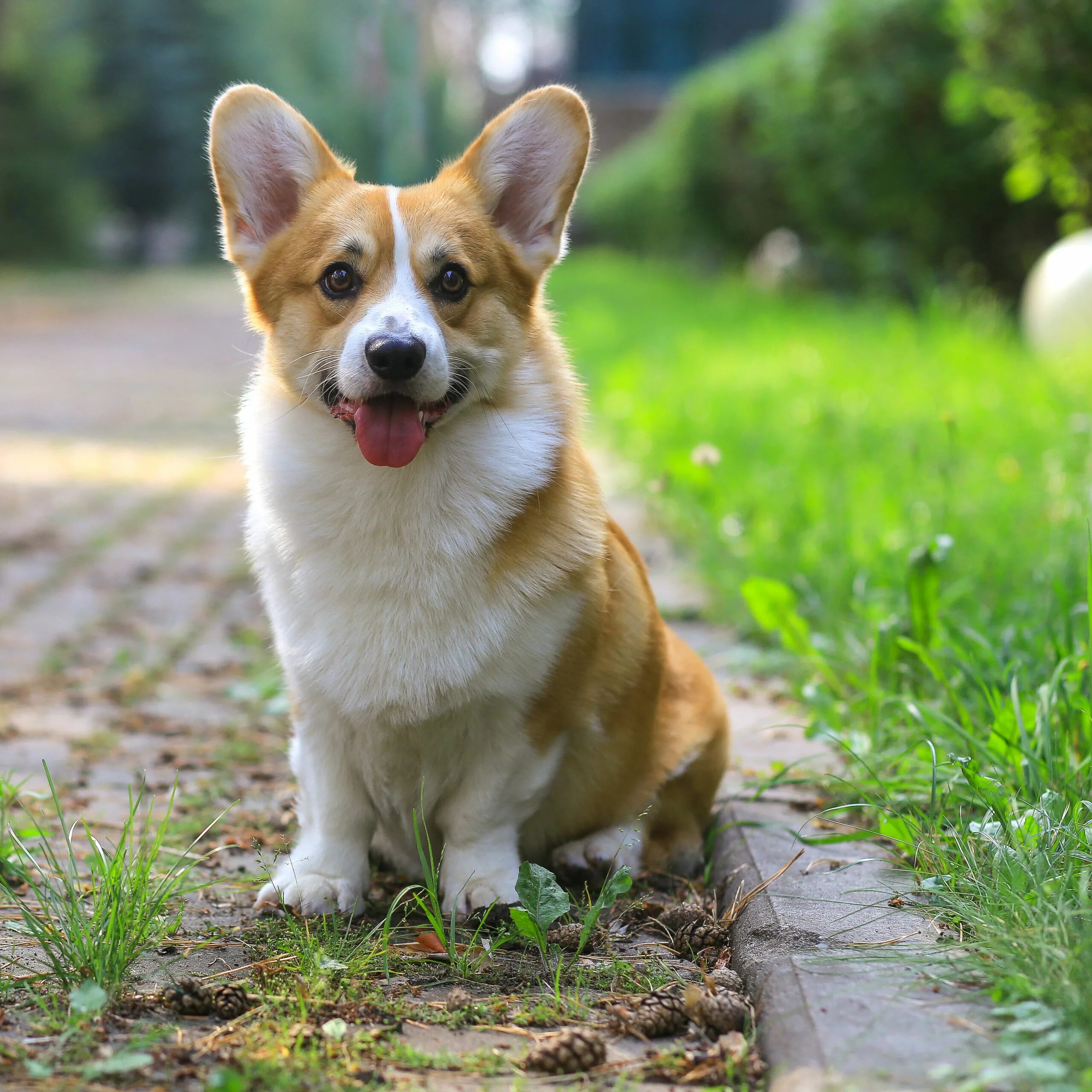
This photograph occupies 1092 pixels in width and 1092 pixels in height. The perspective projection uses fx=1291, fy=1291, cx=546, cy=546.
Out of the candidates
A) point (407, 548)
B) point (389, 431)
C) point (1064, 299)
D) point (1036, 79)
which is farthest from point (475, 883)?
point (1064, 299)

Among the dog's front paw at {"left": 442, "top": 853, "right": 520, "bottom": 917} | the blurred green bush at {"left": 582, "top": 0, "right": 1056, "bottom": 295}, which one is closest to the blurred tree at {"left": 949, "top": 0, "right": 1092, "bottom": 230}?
the blurred green bush at {"left": 582, "top": 0, "right": 1056, "bottom": 295}

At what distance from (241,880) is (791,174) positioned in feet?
33.1

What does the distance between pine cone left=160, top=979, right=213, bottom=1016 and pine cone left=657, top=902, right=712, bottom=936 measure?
872mm

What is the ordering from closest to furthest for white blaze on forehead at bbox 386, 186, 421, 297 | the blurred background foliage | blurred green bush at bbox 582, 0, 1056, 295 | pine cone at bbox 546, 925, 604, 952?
pine cone at bbox 546, 925, 604, 952
white blaze on forehead at bbox 386, 186, 421, 297
the blurred background foliage
blurred green bush at bbox 582, 0, 1056, 295

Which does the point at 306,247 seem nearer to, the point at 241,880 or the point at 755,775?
the point at 241,880

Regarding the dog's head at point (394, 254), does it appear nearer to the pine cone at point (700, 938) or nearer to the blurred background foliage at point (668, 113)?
the pine cone at point (700, 938)

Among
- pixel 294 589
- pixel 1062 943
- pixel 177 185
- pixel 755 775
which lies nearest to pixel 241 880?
pixel 294 589

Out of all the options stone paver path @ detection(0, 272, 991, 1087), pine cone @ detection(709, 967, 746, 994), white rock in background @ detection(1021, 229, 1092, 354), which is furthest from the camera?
white rock in background @ detection(1021, 229, 1092, 354)

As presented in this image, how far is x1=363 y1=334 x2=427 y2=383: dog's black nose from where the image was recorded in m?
2.38

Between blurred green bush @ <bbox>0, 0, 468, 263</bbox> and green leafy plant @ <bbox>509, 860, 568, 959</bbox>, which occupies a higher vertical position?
blurred green bush @ <bbox>0, 0, 468, 263</bbox>

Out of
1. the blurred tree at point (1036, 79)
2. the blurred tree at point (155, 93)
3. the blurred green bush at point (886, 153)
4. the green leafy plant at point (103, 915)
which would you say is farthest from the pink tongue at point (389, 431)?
the blurred tree at point (155, 93)

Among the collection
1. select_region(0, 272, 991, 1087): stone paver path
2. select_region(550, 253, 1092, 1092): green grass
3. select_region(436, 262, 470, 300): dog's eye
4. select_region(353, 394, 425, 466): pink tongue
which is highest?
select_region(436, 262, 470, 300): dog's eye

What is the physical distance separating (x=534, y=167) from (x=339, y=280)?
55 centimetres

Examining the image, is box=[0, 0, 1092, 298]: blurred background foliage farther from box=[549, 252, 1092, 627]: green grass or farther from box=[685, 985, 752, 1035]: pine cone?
box=[685, 985, 752, 1035]: pine cone
